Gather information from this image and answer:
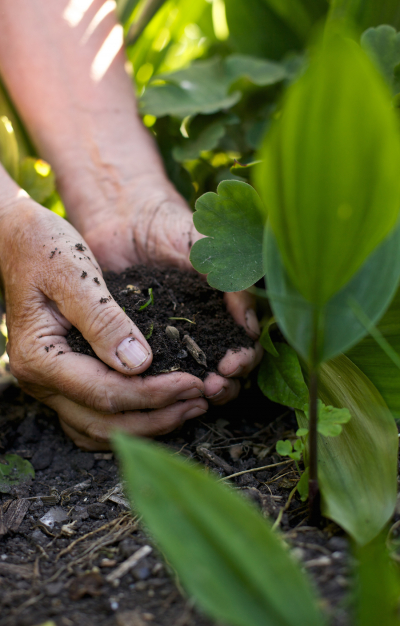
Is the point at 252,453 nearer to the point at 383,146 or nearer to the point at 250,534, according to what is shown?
the point at 250,534

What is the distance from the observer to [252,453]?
0.92 m

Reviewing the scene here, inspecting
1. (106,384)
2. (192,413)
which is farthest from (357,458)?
(106,384)

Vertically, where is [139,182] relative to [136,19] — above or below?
below

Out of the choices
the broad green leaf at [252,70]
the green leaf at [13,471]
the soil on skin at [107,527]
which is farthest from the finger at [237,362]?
the broad green leaf at [252,70]

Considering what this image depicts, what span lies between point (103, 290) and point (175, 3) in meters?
1.45

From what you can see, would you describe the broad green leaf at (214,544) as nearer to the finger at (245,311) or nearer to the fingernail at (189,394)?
the fingernail at (189,394)

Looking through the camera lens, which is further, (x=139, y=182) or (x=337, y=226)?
(x=139, y=182)

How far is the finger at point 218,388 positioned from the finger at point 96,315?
0.46ft

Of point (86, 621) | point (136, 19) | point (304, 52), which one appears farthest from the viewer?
point (136, 19)

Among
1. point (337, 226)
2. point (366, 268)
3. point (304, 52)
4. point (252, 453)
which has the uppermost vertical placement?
point (337, 226)

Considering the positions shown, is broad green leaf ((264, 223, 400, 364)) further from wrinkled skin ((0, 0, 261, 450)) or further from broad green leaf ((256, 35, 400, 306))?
wrinkled skin ((0, 0, 261, 450))

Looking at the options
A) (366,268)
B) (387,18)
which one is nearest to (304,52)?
(387,18)

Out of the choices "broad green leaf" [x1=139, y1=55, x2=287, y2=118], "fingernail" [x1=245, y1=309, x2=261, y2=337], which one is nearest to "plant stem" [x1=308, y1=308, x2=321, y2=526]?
"fingernail" [x1=245, y1=309, x2=261, y2=337]

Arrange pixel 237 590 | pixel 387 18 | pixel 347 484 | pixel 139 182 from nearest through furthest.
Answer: pixel 237 590
pixel 347 484
pixel 387 18
pixel 139 182
